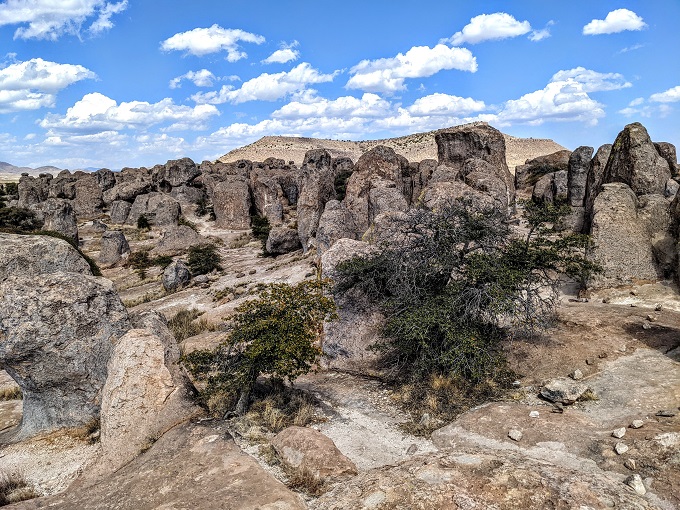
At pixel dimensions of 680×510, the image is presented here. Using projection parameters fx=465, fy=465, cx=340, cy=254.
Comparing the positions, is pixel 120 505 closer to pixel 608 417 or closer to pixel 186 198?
pixel 608 417

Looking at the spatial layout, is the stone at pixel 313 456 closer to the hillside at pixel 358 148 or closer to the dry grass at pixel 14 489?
the dry grass at pixel 14 489

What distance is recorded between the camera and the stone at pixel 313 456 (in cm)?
658

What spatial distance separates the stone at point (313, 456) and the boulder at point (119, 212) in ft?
134

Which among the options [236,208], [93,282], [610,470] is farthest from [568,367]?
[236,208]

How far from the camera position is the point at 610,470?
6426 mm

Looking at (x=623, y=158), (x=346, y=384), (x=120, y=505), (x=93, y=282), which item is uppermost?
(x=623, y=158)

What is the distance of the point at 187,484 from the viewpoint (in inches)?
247

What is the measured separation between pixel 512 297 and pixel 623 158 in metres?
11.0

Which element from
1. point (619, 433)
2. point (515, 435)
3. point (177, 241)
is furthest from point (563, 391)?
point (177, 241)

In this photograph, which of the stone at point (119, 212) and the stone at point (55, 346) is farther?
the stone at point (119, 212)

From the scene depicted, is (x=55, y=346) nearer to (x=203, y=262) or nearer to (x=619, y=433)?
(x=619, y=433)

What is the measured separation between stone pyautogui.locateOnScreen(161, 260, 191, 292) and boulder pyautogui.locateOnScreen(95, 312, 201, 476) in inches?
625

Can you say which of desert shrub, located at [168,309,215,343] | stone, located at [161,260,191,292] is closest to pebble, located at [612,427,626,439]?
desert shrub, located at [168,309,215,343]

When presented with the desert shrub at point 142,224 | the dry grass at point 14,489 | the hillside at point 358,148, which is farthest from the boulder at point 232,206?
the hillside at point 358,148
